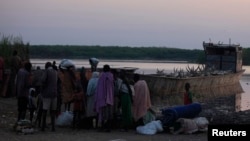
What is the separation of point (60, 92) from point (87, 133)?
51.1 inches

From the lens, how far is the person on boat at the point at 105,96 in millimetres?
10805

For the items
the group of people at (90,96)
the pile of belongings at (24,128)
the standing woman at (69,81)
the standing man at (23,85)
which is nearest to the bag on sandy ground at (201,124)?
the group of people at (90,96)

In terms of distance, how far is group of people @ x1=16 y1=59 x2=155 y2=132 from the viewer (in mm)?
10742

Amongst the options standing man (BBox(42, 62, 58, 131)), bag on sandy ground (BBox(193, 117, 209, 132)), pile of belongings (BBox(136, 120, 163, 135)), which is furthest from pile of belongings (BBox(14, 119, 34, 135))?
bag on sandy ground (BBox(193, 117, 209, 132))

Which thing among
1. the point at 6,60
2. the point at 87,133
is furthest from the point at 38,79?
the point at 6,60

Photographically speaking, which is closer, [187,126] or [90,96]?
[187,126]

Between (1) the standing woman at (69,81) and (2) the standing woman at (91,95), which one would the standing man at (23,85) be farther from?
(2) the standing woman at (91,95)

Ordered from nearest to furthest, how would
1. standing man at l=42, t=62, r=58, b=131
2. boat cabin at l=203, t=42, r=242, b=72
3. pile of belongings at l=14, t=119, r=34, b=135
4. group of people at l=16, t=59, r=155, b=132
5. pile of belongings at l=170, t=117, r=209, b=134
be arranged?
pile of belongings at l=14, t=119, r=34, b=135
standing man at l=42, t=62, r=58, b=131
group of people at l=16, t=59, r=155, b=132
pile of belongings at l=170, t=117, r=209, b=134
boat cabin at l=203, t=42, r=242, b=72

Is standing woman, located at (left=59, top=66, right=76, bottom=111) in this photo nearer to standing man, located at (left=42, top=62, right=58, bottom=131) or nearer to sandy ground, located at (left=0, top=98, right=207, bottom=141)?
standing man, located at (left=42, top=62, right=58, bottom=131)

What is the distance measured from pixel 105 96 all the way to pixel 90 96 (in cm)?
49

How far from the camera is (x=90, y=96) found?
36.6 ft

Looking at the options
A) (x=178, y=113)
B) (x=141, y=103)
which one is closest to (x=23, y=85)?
(x=141, y=103)

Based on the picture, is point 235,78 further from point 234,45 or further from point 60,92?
point 60,92

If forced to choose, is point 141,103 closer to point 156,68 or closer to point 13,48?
point 13,48
